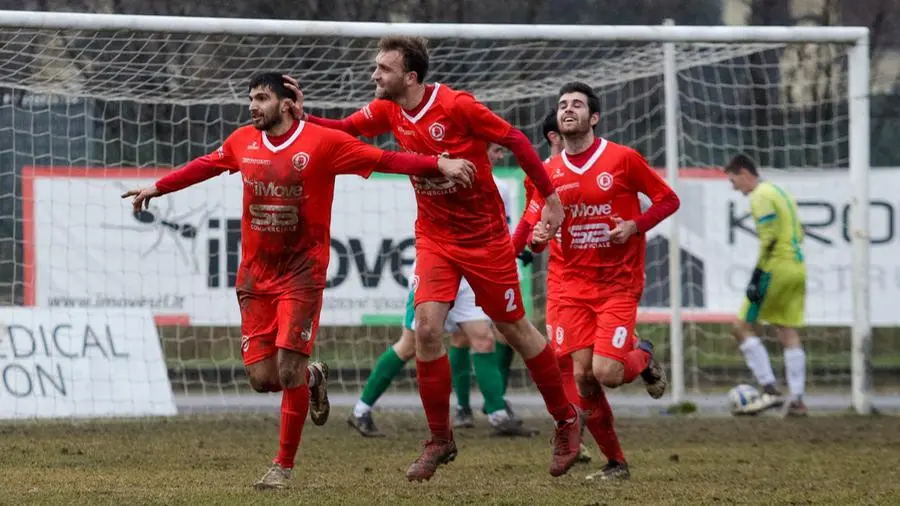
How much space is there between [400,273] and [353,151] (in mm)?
6135

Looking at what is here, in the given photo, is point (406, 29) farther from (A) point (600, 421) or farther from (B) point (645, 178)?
(A) point (600, 421)

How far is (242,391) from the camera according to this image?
1352cm

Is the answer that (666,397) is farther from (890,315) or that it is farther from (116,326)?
(116,326)

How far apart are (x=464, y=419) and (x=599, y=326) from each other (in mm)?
3591

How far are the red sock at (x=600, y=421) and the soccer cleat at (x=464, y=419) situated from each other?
346 centimetres

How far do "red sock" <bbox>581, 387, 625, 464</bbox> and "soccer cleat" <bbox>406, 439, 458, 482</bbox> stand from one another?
80cm

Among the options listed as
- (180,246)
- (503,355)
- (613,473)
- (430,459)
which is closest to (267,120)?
(430,459)

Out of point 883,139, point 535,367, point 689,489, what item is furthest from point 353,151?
point 883,139

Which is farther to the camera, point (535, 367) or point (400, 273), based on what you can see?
point (400, 273)

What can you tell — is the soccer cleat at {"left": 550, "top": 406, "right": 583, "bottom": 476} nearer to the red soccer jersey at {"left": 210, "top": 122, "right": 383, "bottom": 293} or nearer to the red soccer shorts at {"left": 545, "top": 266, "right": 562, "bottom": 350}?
the red soccer shorts at {"left": 545, "top": 266, "right": 562, "bottom": 350}

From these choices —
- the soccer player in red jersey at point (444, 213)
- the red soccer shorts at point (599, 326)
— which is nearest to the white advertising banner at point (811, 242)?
the red soccer shorts at point (599, 326)

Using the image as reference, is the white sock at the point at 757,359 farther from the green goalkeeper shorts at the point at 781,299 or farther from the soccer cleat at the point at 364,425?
the soccer cleat at the point at 364,425

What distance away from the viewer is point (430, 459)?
7.25 metres

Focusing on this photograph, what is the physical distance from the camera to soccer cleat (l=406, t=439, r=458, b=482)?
23.6 ft
